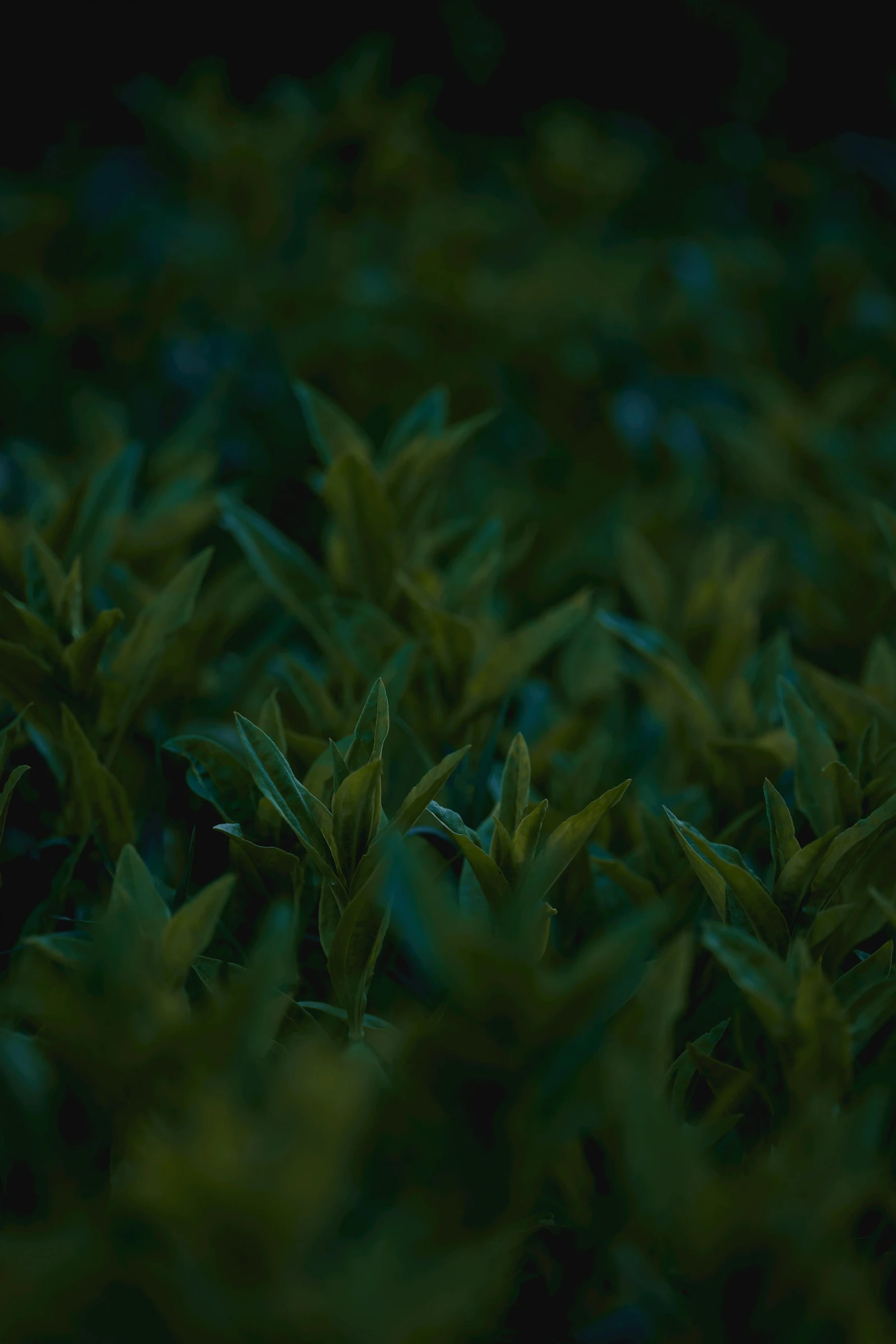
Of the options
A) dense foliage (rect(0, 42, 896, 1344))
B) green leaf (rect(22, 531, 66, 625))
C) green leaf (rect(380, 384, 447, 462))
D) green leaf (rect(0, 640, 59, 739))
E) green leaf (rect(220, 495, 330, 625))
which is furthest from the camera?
green leaf (rect(380, 384, 447, 462))

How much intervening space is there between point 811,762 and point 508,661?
404 mm

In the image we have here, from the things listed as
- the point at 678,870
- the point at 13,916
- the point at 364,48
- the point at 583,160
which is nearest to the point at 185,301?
the point at 583,160

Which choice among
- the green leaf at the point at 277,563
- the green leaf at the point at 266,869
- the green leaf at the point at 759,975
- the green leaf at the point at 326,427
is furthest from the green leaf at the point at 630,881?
the green leaf at the point at 326,427

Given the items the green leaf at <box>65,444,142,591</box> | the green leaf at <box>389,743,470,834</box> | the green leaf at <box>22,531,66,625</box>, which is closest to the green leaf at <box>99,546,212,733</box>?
the green leaf at <box>22,531,66,625</box>

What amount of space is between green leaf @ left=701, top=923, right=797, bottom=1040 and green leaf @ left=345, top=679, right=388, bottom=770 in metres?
0.38

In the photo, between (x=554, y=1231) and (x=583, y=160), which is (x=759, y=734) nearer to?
(x=554, y=1231)

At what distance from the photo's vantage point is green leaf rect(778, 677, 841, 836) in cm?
137

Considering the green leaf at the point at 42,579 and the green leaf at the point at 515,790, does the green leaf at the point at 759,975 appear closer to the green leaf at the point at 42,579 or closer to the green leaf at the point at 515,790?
the green leaf at the point at 515,790

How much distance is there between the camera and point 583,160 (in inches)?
133

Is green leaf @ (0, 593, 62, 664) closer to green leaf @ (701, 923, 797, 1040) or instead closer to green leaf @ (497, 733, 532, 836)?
green leaf @ (497, 733, 532, 836)

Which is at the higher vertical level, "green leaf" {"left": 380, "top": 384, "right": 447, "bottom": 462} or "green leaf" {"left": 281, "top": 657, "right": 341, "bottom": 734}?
"green leaf" {"left": 380, "top": 384, "right": 447, "bottom": 462}

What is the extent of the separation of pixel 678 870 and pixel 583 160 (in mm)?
2610

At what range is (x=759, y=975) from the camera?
3.67ft

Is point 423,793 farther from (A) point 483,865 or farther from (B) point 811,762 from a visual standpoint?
(B) point 811,762
